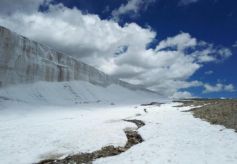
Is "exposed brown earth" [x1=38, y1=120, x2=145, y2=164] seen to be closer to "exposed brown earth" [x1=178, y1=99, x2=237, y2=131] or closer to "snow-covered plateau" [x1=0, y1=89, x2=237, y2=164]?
"snow-covered plateau" [x1=0, y1=89, x2=237, y2=164]

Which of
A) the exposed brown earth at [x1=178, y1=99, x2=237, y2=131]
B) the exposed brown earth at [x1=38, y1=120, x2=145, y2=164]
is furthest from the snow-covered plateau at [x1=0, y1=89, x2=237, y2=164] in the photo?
the exposed brown earth at [x1=178, y1=99, x2=237, y2=131]

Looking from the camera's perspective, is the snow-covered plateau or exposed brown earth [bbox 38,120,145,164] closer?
the snow-covered plateau

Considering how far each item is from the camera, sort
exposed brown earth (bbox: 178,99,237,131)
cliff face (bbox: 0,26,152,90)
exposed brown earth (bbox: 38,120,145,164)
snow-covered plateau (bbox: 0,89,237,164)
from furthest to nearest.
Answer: cliff face (bbox: 0,26,152,90) → exposed brown earth (bbox: 178,99,237,131) → exposed brown earth (bbox: 38,120,145,164) → snow-covered plateau (bbox: 0,89,237,164)

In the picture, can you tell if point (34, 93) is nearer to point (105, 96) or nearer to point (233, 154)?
point (105, 96)

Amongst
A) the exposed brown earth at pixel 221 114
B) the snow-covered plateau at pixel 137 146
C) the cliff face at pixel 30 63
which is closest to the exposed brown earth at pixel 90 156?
the snow-covered plateau at pixel 137 146

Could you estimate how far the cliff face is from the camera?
66.6 meters

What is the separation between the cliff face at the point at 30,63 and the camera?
6656 centimetres

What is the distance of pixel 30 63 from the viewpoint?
246ft

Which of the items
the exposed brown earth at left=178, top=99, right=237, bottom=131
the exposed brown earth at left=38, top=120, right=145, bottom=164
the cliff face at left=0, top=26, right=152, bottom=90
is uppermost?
the cliff face at left=0, top=26, right=152, bottom=90

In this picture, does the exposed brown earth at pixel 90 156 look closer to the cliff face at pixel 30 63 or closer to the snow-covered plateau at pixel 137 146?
the snow-covered plateau at pixel 137 146

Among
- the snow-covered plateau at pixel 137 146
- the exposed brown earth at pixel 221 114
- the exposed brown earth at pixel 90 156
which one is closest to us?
the snow-covered plateau at pixel 137 146

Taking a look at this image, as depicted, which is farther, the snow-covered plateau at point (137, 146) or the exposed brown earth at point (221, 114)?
the exposed brown earth at point (221, 114)

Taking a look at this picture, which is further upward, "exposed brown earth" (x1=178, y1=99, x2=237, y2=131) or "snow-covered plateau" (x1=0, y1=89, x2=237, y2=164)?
"exposed brown earth" (x1=178, y1=99, x2=237, y2=131)

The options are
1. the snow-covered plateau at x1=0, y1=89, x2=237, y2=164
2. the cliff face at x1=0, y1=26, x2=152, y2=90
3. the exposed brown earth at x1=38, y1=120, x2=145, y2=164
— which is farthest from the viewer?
the cliff face at x1=0, y1=26, x2=152, y2=90
